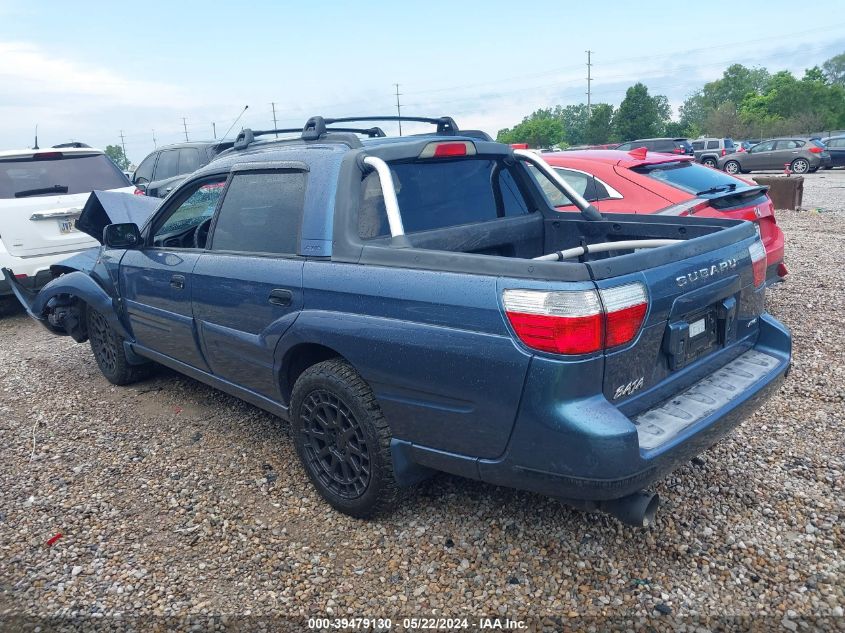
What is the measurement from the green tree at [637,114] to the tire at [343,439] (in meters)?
67.6

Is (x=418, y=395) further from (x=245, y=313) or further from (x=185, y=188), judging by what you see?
(x=185, y=188)

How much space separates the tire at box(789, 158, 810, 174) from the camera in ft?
91.1

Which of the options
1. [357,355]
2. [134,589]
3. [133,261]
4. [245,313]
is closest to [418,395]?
[357,355]

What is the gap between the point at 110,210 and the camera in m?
5.12

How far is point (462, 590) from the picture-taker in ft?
8.86

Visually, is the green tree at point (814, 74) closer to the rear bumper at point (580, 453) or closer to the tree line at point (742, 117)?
the tree line at point (742, 117)

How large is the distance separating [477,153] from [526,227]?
53 centimetres

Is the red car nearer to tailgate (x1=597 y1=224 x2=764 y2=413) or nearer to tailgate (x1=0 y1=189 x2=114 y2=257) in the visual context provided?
tailgate (x1=597 y1=224 x2=764 y2=413)

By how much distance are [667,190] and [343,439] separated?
4.00 meters

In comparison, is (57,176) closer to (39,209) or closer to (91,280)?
(39,209)

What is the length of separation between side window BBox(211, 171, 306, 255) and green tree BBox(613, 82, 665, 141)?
67023 mm

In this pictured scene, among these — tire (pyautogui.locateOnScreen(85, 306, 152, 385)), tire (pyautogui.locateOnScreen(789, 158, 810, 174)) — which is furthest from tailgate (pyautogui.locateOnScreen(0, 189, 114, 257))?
tire (pyautogui.locateOnScreen(789, 158, 810, 174))

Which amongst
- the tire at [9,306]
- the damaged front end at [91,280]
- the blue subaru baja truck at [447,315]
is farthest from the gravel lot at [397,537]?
the tire at [9,306]

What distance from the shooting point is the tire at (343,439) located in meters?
2.94
